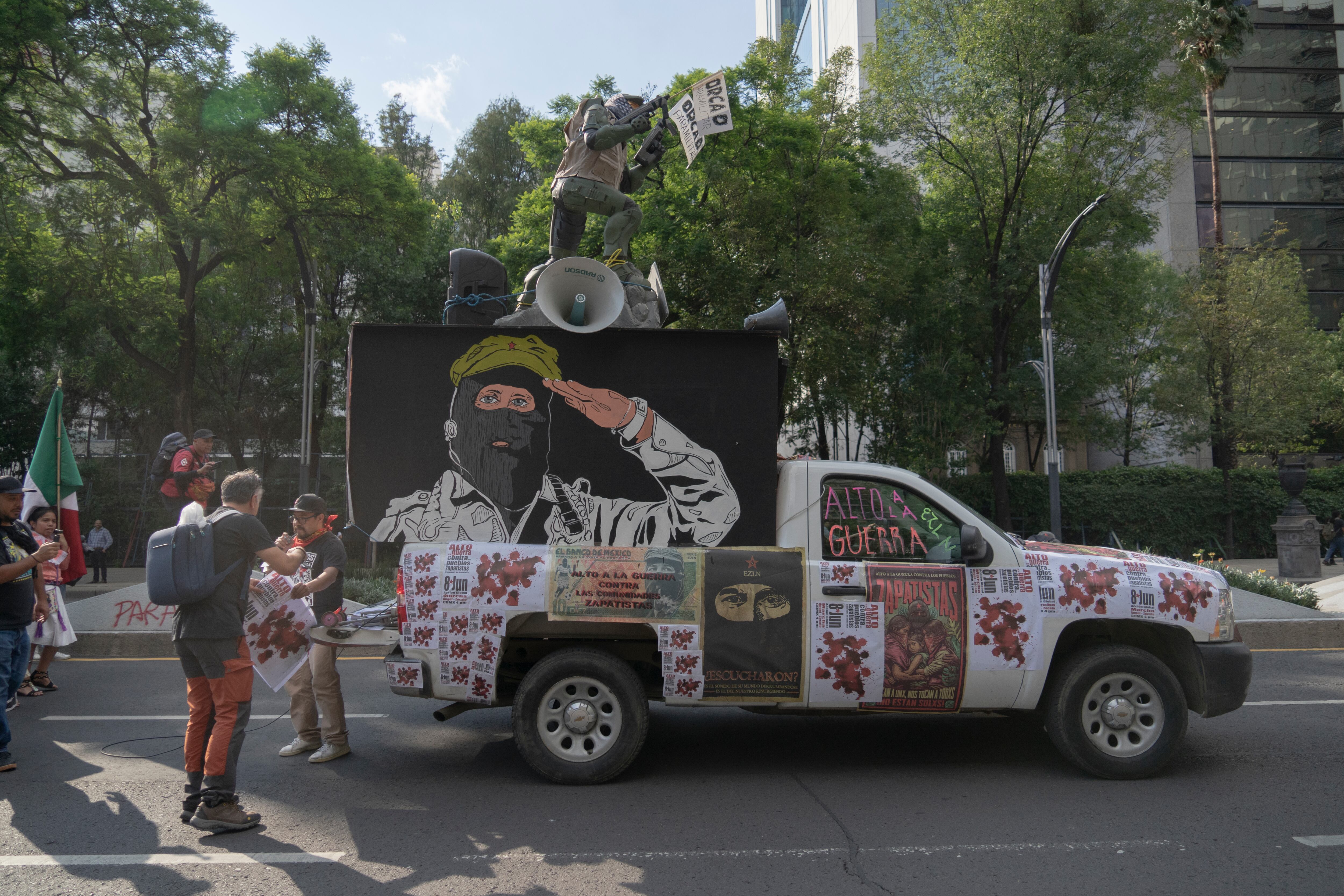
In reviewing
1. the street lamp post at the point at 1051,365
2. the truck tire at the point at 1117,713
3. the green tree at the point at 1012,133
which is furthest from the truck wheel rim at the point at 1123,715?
the green tree at the point at 1012,133

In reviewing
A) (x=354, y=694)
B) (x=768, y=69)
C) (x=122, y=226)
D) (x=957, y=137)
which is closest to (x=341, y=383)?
(x=122, y=226)

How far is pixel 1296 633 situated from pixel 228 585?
11671 mm

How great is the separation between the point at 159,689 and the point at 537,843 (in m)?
5.52

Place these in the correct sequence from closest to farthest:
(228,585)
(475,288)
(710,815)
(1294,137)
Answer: (228,585)
(710,815)
(475,288)
(1294,137)

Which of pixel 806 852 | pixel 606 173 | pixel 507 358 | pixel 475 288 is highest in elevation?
pixel 606 173

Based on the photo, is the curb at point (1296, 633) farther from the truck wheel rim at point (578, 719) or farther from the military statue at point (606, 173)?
the truck wheel rim at point (578, 719)

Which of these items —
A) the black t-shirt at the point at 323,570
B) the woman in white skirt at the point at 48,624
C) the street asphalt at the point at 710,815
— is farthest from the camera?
the woman in white skirt at the point at 48,624

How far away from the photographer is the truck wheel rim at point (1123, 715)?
5195mm

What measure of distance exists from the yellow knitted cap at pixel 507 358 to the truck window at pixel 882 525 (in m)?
A: 1.89

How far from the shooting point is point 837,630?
199 inches

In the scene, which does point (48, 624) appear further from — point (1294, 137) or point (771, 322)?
point (1294, 137)

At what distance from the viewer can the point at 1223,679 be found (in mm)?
5184

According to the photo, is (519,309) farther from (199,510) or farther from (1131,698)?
(1131,698)

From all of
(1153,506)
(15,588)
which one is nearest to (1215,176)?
(1153,506)
